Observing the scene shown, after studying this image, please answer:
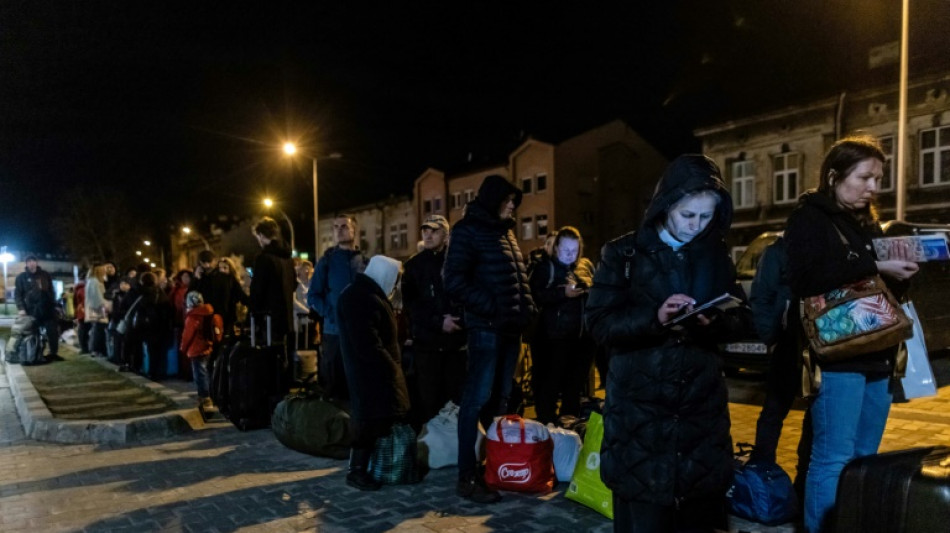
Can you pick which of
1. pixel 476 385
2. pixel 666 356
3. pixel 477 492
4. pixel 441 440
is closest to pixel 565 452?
pixel 477 492

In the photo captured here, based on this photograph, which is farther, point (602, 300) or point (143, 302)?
point (143, 302)

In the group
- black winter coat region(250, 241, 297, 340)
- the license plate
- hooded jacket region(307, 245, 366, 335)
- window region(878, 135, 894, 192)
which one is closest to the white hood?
hooded jacket region(307, 245, 366, 335)

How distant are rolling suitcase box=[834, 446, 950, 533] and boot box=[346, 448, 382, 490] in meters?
3.40

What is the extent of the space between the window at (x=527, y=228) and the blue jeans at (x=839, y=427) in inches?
1531

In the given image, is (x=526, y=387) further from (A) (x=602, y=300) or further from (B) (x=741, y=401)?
(A) (x=602, y=300)

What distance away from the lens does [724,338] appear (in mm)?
2543

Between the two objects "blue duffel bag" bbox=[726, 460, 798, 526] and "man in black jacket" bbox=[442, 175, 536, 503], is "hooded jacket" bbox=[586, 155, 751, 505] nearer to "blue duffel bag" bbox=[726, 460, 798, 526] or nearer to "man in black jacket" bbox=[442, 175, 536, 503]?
"blue duffel bag" bbox=[726, 460, 798, 526]

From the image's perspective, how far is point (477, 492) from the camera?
14.7 ft

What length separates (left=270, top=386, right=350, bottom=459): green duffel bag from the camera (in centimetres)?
570

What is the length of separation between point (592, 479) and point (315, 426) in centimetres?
269

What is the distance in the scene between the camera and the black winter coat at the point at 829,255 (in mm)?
2986

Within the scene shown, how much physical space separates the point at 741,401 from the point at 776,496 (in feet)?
14.9

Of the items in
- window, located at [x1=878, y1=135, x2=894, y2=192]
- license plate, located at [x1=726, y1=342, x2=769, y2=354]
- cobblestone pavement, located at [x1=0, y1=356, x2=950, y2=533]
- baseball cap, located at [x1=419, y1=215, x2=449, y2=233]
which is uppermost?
window, located at [x1=878, y1=135, x2=894, y2=192]

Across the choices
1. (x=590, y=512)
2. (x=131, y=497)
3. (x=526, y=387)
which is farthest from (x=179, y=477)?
(x=526, y=387)
